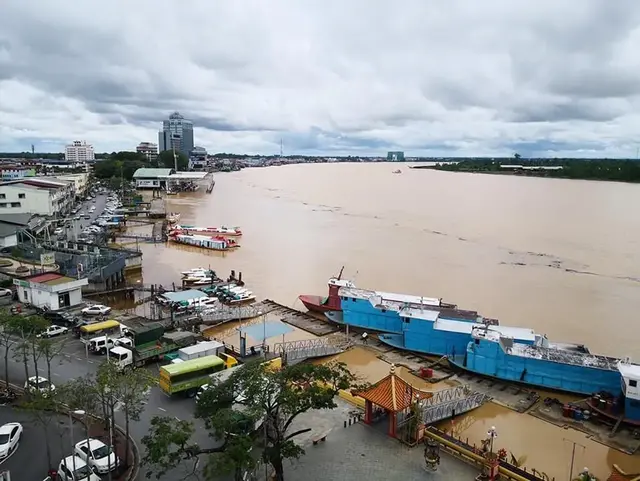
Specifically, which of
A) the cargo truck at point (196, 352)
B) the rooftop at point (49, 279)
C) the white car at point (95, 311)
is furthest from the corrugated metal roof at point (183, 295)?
the cargo truck at point (196, 352)

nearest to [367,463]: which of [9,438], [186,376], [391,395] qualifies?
[391,395]

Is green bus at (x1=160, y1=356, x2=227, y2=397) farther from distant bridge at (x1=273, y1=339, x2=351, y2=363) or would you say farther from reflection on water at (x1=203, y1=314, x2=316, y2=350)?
reflection on water at (x1=203, y1=314, x2=316, y2=350)

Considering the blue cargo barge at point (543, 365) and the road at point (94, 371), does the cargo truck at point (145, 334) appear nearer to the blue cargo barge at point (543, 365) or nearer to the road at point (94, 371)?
the road at point (94, 371)

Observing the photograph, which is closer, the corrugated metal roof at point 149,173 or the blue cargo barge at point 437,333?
the blue cargo barge at point 437,333

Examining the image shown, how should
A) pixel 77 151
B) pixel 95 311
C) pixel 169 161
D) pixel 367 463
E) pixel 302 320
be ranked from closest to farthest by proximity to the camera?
1. pixel 367 463
2. pixel 95 311
3. pixel 302 320
4. pixel 169 161
5. pixel 77 151

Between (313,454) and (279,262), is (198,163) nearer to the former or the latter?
(279,262)

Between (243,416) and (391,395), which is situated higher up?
(243,416)

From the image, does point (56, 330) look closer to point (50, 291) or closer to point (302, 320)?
point (50, 291)
